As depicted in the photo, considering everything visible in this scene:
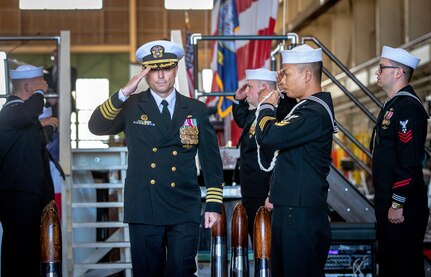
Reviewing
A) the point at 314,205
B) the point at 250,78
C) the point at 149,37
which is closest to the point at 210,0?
the point at 250,78

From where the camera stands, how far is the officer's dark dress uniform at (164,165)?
487 centimetres

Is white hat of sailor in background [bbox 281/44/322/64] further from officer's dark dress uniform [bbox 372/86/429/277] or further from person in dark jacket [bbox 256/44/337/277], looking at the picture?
officer's dark dress uniform [bbox 372/86/429/277]

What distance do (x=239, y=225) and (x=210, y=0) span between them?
41.2 ft

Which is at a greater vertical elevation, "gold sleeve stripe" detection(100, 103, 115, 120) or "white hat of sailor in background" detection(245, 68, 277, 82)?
"white hat of sailor in background" detection(245, 68, 277, 82)

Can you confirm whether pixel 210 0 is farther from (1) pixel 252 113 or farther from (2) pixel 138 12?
(2) pixel 138 12

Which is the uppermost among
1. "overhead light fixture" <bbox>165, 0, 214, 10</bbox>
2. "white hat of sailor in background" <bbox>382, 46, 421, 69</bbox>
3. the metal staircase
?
"overhead light fixture" <bbox>165, 0, 214, 10</bbox>

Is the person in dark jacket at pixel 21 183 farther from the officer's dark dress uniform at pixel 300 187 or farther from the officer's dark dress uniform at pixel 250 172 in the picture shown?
the officer's dark dress uniform at pixel 300 187

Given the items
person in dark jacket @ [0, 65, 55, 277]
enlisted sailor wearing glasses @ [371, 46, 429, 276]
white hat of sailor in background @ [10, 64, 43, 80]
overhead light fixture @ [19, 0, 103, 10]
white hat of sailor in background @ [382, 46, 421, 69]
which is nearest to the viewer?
enlisted sailor wearing glasses @ [371, 46, 429, 276]

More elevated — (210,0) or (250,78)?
(210,0)

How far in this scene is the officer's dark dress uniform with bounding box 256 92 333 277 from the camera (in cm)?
483

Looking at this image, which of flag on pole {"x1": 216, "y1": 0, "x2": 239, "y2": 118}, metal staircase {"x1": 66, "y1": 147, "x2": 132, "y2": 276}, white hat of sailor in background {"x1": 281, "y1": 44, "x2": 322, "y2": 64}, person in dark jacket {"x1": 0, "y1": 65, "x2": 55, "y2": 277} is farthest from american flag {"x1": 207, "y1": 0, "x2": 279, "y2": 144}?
white hat of sailor in background {"x1": 281, "y1": 44, "x2": 322, "y2": 64}

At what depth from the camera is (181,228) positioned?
490 cm

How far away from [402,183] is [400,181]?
19 millimetres

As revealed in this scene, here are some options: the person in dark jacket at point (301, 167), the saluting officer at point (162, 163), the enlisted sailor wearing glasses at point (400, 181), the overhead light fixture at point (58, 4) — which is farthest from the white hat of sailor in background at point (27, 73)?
the overhead light fixture at point (58, 4)
